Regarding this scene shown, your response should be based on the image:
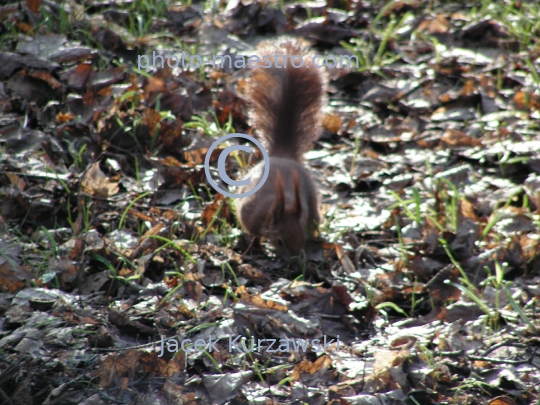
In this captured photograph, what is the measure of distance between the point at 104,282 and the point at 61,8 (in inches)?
59.9

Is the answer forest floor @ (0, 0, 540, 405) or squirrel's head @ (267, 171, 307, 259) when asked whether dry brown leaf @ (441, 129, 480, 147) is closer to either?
forest floor @ (0, 0, 540, 405)

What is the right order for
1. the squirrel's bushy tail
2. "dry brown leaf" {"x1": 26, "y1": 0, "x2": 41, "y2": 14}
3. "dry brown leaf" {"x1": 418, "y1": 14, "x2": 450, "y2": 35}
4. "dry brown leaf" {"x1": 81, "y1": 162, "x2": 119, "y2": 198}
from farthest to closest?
"dry brown leaf" {"x1": 418, "y1": 14, "x2": 450, "y2": 35}, "dry brown leaf" {"x1": 26, "y1": 0, "x2": 41, "y2": 14}, the squirrel's bushy tail, "dry brown leaf" {"x1": 81, "y1": 162, "x2": 119, "y2": 198}

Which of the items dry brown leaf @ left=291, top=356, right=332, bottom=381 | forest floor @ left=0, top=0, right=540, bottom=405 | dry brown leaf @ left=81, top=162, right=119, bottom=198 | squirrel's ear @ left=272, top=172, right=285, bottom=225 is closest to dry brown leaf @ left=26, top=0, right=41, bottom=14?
forest floor @ left=0, top=0, right=540, bottom=405

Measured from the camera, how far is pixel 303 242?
105 inches

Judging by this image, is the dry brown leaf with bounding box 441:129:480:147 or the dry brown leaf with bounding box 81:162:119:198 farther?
the dry brown leaf with bounding box 441:129:480:147

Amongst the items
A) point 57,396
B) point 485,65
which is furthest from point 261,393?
point 485,65

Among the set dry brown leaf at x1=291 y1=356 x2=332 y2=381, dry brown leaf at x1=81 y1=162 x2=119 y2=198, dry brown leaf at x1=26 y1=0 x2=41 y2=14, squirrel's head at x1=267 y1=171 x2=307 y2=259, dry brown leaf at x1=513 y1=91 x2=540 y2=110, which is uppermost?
dry brown leaf at x1=26 y1=0 x2=41 y2=14

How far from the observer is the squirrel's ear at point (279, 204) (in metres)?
2.61

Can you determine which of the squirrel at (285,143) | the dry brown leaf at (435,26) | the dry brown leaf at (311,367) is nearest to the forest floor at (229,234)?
the dry brown leaf at (311,367)

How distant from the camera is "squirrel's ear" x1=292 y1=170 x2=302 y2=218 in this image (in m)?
2.62

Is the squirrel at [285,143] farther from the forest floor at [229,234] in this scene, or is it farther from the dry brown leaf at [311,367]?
the dry brown leaf at [311,367]

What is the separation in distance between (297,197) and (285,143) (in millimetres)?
325

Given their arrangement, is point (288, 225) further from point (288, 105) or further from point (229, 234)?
point (288, 105)

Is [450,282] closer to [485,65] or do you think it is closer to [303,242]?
[303,242]
